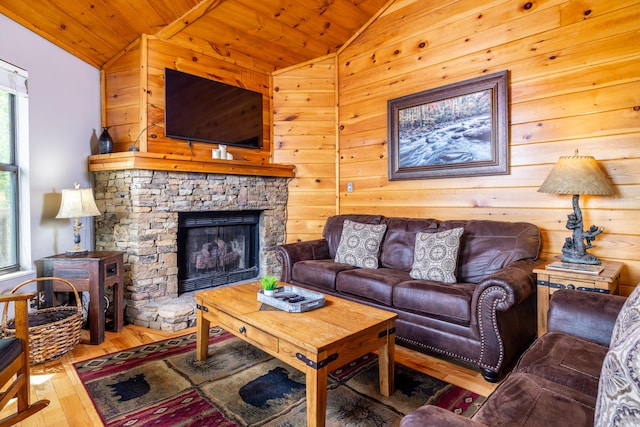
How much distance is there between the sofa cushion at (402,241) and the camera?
10.3ft

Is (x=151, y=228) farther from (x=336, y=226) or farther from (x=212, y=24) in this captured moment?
(x=212, y=24)

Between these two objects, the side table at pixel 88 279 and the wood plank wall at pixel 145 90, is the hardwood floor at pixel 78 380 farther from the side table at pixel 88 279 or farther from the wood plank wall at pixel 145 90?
the wood plank wall at pixel 145 90

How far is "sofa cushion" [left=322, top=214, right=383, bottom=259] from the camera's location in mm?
3600

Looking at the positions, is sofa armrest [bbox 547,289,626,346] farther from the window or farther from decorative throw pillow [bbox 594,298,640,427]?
the window

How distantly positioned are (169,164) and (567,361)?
3172 millimetres

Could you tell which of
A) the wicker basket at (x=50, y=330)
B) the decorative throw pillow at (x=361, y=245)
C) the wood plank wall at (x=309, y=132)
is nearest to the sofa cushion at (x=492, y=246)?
the decorative throw pillow at (x=361, y=245)

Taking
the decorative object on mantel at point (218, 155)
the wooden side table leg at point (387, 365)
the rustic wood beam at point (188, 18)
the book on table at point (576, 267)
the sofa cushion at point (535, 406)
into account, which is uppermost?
the rustic wood beam at point (188, 18)

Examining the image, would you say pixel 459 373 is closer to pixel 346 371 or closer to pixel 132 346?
pixel 346 371

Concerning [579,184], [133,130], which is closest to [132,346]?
[133,130]

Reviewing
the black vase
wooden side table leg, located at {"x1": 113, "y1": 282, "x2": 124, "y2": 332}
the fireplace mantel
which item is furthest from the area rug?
the black vase

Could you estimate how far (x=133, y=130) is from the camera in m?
3.32

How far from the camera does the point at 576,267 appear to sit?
219 cm

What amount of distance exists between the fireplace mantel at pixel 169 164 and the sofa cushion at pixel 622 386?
3261 mm

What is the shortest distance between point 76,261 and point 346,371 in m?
2.20
